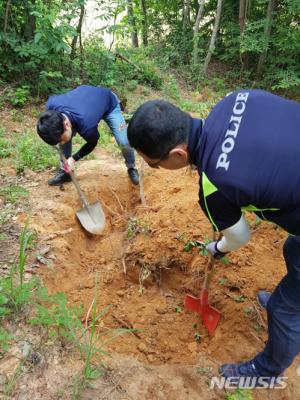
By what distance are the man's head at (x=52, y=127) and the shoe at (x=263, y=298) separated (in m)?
2.18

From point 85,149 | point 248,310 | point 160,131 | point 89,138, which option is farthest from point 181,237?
point 160,131

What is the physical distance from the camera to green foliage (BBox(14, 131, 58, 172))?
4133 mm

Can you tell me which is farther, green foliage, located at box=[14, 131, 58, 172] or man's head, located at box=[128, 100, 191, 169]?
green foliage, located at box=[14, 131, 58, 172]

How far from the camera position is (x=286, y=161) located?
4.69ft

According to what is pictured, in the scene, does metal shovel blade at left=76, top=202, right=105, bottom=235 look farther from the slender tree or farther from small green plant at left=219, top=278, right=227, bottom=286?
the slender tree

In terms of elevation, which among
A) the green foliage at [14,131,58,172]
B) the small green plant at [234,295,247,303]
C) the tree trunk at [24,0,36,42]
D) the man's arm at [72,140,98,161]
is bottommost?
the small green plant at [234,295,247,303]

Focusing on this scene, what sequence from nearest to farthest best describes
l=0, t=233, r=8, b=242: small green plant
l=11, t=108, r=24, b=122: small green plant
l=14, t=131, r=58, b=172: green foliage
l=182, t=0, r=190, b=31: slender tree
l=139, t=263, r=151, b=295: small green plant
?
l=0, t=233, r=8, b=242: small green plant → l=139, t=263, r=151, b=295: small green plant → l=14, t=131, r=58, b=172: green foliage → l=11, t=108, r=24, b=122: small green plant → l=182, t=0, r=190, b=31: slender tree

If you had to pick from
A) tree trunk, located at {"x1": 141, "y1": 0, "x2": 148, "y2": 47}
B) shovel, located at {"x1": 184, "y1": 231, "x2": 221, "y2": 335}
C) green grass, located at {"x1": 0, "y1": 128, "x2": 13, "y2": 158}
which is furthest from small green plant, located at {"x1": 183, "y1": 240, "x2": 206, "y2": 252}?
tree trunk, located at {"x1": 141, "y1": 0, "x2": 148, "y2": 47}

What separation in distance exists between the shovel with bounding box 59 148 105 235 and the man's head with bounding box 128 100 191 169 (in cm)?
203

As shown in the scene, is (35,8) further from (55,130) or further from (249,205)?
(249,205)

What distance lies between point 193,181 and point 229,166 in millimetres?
2495

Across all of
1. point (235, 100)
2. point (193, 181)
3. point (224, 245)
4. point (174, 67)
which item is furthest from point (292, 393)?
point (174, 67)

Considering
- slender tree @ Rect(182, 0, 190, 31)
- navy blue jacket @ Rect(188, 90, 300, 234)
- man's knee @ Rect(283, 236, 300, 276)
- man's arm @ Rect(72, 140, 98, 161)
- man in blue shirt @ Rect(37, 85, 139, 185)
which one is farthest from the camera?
slender tree @ Rect(182, 0, 190, 31)

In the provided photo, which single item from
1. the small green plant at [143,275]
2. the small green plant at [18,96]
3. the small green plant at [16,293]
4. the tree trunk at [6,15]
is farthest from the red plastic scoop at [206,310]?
the tree trunk at [6,15]
